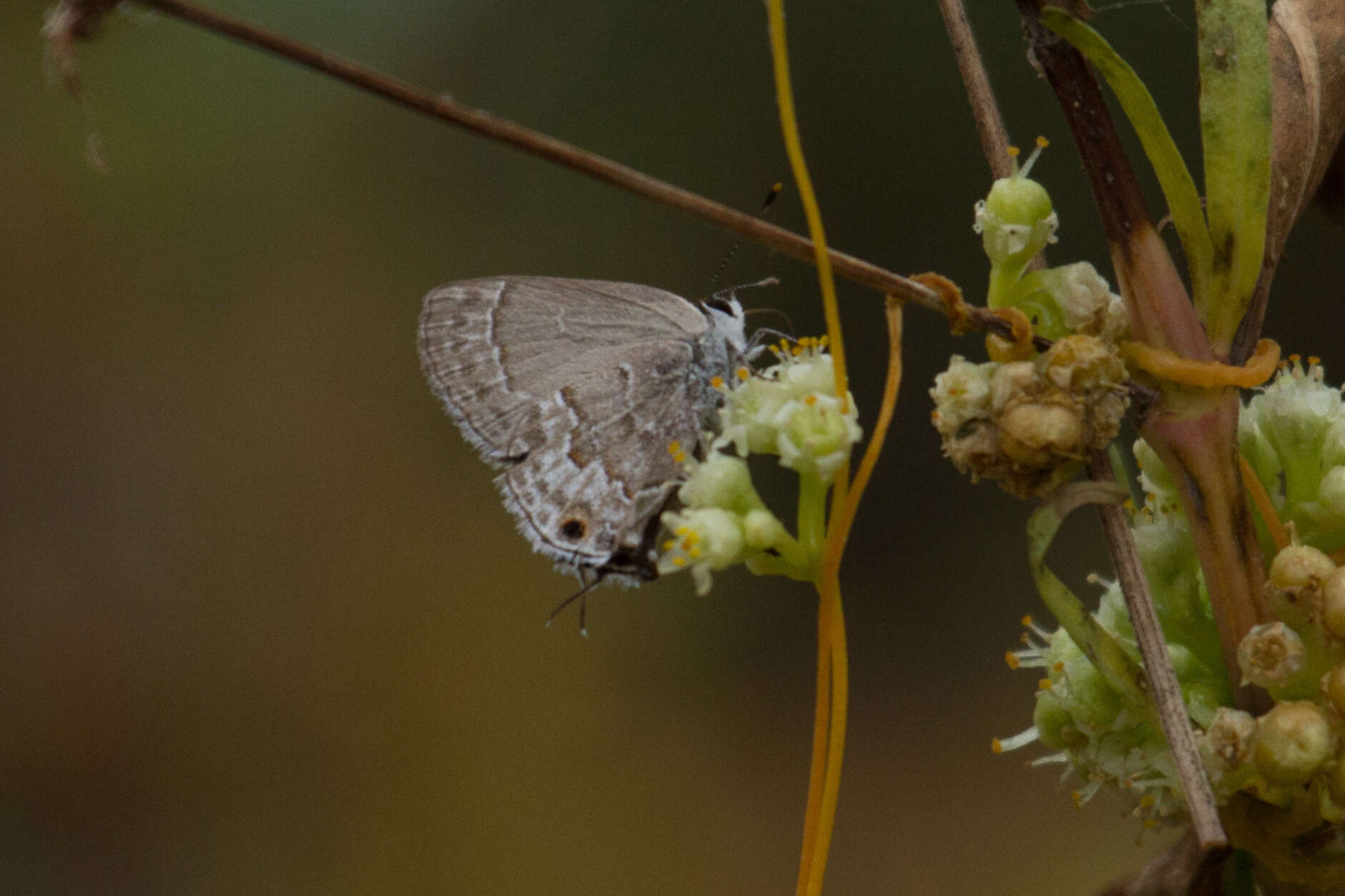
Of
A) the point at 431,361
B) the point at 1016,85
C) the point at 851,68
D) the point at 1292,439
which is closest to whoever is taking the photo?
the point at 1292,439

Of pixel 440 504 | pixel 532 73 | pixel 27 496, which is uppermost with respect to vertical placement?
pixel 532 73

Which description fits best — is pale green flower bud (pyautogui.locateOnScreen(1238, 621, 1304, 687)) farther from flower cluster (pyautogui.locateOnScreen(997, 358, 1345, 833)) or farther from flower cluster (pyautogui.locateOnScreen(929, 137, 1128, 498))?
flower cluster (pyautogui.locateOnScreen(929, 137, 1128, 498))

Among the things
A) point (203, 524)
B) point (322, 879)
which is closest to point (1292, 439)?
point (322, 879)

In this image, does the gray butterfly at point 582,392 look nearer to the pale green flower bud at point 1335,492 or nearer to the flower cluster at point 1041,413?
the flower cluster at point 1041,413

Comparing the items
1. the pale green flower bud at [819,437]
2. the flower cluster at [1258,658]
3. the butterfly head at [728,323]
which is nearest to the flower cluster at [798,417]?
the pale green flower bud at [819,437]

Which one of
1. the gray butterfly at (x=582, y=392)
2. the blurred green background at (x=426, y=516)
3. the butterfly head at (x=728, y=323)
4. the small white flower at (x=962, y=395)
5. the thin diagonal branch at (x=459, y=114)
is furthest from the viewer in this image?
the blurred green background at (x=426, y=516)

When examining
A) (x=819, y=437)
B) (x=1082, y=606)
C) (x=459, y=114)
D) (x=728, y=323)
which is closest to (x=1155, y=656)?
(x=1082, y=606)

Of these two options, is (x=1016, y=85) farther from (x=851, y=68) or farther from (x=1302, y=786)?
(x=1302, y=786)
